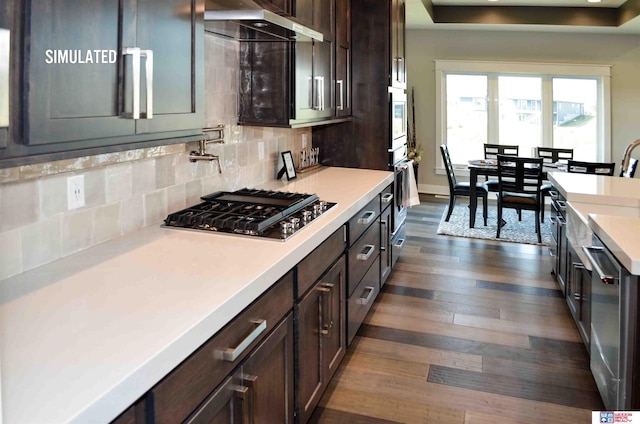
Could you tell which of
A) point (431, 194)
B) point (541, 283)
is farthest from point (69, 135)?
point (431, 194)

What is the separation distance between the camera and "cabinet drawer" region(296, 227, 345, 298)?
1973mm

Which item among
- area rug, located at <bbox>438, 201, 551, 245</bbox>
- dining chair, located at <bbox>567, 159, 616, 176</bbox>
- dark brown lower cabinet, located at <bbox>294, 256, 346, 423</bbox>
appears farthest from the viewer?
area rug, located at <bbox>438, 201, 551, 245</bbox>

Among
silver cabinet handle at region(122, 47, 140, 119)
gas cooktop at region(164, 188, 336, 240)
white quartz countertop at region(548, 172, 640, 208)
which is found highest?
silver cabinet handle at region(122, 47, 140, 119)

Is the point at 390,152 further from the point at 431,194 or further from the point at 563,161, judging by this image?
the point at 431,194

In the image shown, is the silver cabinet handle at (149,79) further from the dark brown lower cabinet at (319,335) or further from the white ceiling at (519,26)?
the white ceiling at (519,26)

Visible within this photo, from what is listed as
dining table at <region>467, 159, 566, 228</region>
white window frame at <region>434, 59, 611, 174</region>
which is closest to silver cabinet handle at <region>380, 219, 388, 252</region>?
dining table at <region>467, 159, 566, 228</region>

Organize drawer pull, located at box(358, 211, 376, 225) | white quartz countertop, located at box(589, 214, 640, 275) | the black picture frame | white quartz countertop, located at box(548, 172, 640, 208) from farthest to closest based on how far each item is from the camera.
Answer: the black picture frame → white quartz countertop, located at box(548, 172, 640, 208) → drawer pull, located at box(358, 211, 376, 225) → white quartz countertop, located at box(589, 214, 640, 275)

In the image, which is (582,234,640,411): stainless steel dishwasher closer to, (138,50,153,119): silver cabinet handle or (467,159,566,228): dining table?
(138,50,153,119): silver cabinet handle

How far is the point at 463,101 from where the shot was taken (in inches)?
327

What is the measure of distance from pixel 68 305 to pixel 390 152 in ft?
10.4

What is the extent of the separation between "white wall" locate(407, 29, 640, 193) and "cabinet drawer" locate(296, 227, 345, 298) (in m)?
6.23

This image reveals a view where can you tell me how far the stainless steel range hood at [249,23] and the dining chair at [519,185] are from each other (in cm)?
360

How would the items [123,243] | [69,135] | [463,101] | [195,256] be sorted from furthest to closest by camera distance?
1. [463,101]
2. [123,243]
3. [195,256]
4. [69,135]

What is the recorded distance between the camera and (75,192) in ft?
5.61
